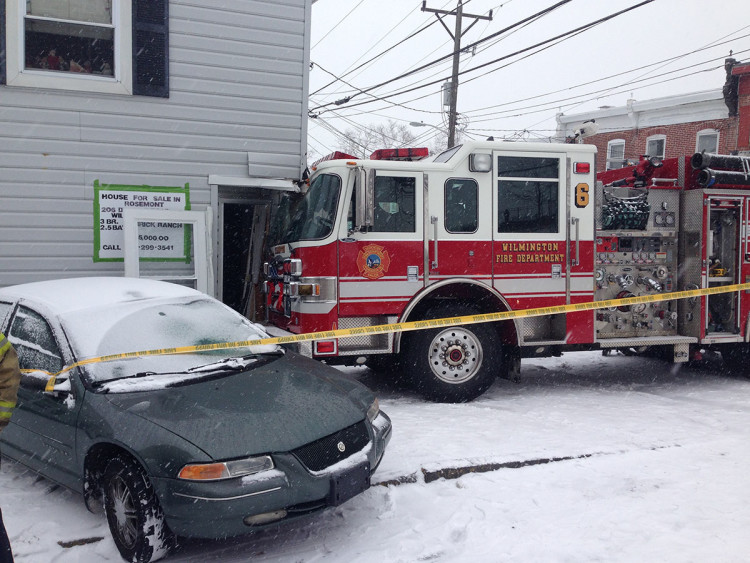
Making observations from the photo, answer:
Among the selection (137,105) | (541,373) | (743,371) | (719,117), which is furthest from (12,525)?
(719,117)

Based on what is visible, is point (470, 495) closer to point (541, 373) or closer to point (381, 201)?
point (381, 201)

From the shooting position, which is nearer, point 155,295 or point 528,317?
point 155,295

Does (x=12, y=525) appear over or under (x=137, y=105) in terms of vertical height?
under

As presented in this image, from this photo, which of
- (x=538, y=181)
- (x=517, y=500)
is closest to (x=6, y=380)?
(x=517, y=500)

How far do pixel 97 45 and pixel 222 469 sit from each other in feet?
22.1

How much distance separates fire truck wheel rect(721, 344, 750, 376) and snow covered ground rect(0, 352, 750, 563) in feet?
5.96

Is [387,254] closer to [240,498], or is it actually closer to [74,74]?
[240,498]

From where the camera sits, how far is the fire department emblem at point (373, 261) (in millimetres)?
6605

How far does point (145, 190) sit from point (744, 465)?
7135mm

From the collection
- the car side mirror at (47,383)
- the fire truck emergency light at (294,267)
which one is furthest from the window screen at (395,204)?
the car side mirror at (47,383)

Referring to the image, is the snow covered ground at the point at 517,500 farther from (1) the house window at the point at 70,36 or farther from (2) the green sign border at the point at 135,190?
(1) the house window at the point at 70,36

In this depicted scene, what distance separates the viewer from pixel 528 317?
7168 mm

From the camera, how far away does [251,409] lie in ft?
12.4

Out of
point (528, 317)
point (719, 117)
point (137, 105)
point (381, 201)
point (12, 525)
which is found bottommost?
point (12, 525)
